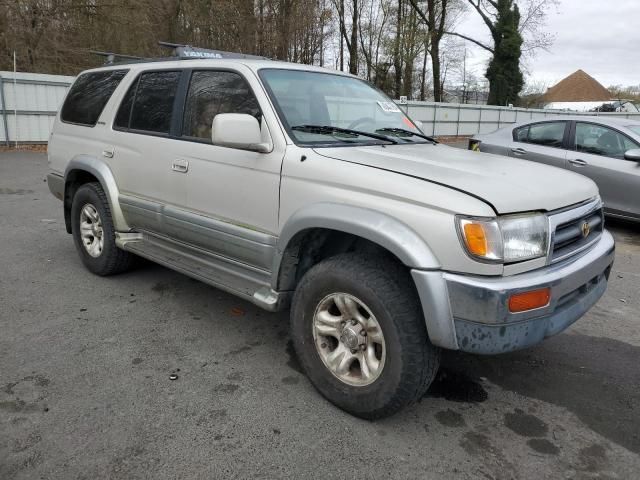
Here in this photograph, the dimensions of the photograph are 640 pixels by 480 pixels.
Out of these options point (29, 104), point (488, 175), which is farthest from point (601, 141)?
point (29, 104)

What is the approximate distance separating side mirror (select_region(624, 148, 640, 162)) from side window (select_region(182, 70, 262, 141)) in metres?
5.47

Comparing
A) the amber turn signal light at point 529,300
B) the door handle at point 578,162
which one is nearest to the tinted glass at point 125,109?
the amber turn signal light at point 529,300

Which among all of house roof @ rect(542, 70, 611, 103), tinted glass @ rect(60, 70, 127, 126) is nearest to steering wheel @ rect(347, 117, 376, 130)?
tinted glass @ rect(60, 70, 127, 126)

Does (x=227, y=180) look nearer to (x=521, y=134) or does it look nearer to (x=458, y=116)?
(x=521, y=134)

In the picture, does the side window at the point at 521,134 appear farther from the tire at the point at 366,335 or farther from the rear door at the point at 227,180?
the tire at the point at 366,335

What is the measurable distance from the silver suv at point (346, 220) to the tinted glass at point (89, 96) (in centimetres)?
27

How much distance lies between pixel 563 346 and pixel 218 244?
2540mm

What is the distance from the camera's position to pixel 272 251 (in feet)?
10.2

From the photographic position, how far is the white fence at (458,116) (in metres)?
22.2

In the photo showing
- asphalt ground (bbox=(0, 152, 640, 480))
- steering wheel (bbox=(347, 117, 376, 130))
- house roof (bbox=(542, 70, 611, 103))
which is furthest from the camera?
house roof (bbox=(542, 70, 611, 103))

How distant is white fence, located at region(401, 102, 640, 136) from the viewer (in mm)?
22172

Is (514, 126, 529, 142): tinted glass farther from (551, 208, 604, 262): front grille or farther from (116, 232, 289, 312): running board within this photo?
(116, 232, 289, 312): running board

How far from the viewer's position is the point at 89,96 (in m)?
4.86

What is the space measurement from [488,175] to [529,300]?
2.36 feet
